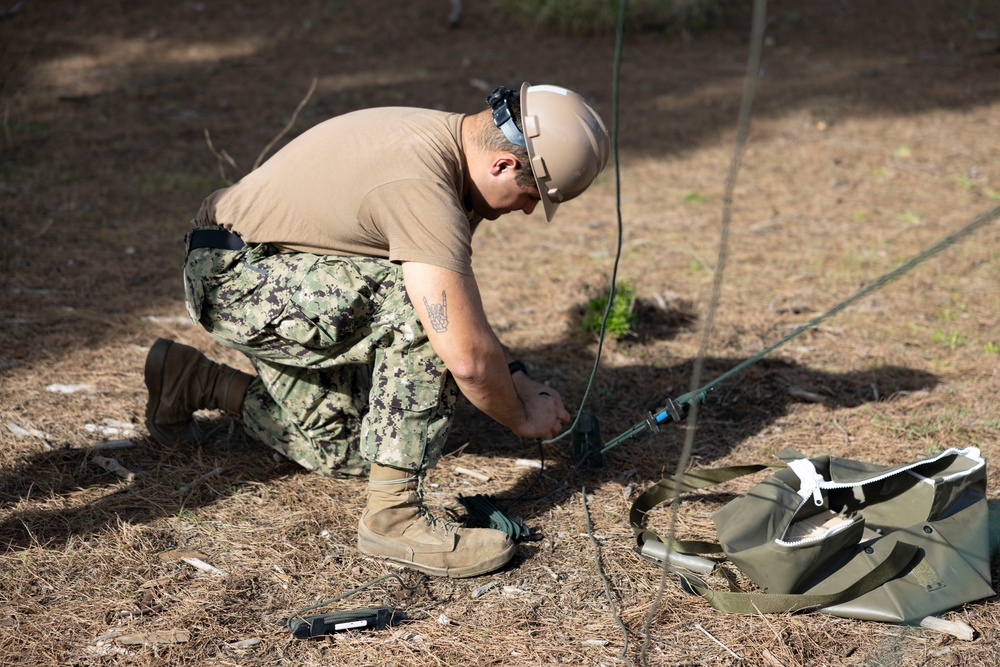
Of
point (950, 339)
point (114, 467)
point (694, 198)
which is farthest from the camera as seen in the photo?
point (694, 198)

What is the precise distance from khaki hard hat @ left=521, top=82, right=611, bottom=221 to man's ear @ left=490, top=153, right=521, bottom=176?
7cm

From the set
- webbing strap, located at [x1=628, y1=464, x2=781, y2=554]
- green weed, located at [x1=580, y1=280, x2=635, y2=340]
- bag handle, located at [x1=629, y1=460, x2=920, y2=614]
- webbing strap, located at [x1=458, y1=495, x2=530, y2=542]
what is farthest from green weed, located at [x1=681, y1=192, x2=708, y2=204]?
webbing strap, located at [x1=458, y1=495, x2=530, y2=542]

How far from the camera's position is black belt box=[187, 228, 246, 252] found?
309cm

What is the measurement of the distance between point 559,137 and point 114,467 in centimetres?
213

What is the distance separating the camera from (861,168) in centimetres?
734

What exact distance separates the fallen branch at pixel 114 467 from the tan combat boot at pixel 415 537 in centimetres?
101

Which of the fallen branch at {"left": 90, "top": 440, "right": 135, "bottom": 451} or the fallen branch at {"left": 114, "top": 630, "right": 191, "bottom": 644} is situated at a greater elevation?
the fallen branch at {"left": 90, "top": 440, "right": 135, "bottom": 451}

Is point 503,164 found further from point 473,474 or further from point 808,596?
point 808,596

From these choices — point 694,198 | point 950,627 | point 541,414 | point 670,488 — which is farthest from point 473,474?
point 694,198

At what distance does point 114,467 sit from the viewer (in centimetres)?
336

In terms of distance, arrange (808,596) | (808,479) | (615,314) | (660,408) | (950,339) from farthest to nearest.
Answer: (950,339) → (615,314) → (660,408) → (808,479) → (808,596)

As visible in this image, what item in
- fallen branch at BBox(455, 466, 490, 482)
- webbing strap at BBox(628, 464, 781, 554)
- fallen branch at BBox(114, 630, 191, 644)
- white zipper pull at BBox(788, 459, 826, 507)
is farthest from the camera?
fallen branch at BBox(455, 466, 490, 482)

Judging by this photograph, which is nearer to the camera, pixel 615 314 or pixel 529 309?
pixel 615 314

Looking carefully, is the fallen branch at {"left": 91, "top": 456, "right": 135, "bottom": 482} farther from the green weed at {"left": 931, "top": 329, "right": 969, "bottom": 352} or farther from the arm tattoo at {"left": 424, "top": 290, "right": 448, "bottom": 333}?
the green weed at {"left": 931, "top": 329, "right": 969, "bottom": 352}
